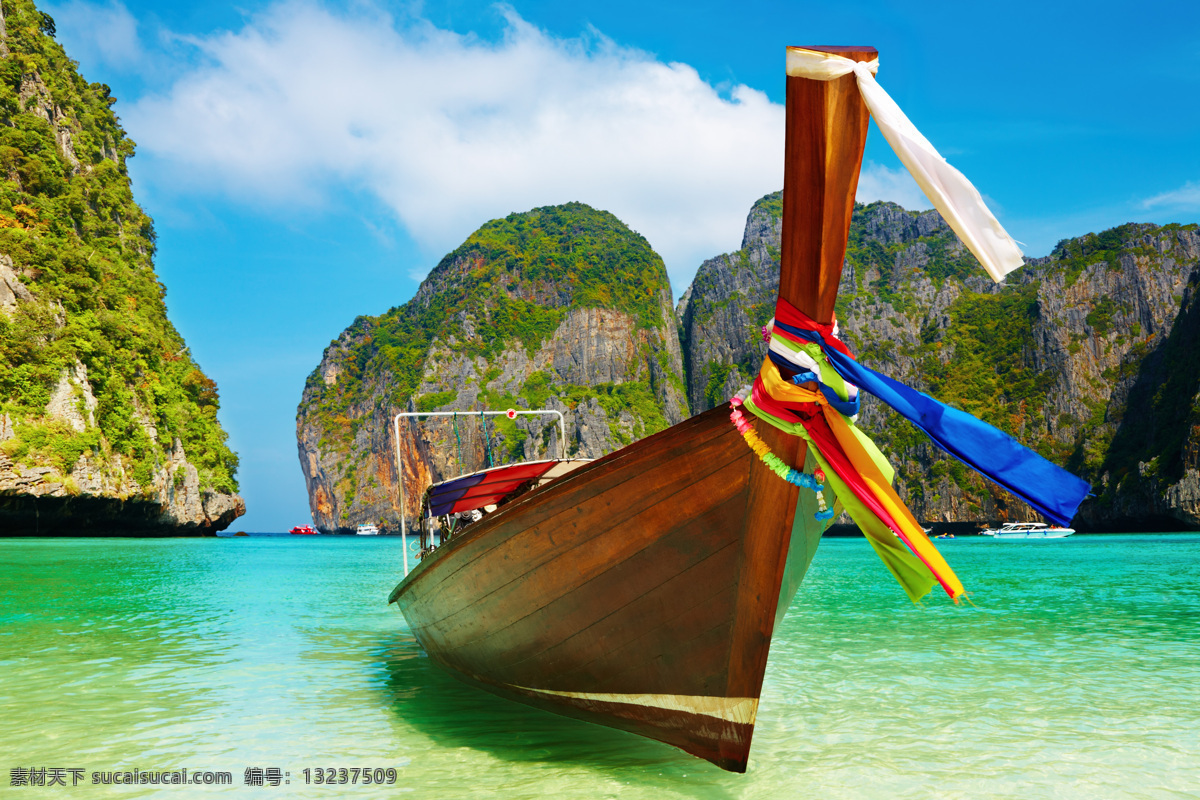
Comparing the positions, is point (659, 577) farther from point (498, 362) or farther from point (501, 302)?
point (501, 302)

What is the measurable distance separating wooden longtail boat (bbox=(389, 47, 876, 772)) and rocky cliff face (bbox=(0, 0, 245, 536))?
32009 mm

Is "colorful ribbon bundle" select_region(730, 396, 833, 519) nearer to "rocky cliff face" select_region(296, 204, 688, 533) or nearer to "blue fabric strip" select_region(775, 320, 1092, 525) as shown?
"blue fabric strip" select_region(775, 320, 1092, 525)

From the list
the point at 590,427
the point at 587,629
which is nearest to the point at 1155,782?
the point at 587,629

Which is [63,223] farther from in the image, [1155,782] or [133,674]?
[1155,782]

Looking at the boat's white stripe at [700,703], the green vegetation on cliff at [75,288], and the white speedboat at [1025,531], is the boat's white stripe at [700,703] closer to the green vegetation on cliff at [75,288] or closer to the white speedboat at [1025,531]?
the green vegetation on cliff at [75,288]

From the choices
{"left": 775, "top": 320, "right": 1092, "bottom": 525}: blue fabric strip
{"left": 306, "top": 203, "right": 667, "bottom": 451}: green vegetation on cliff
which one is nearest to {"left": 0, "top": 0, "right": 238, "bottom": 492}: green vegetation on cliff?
{"left": 775, "top": 320, "right": 1092, "bottom": 525}: blue fabric strip

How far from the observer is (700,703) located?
151 inches

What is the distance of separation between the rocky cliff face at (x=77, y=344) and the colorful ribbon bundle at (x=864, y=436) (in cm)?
3372

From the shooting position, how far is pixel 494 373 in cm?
9738

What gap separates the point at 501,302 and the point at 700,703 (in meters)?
102

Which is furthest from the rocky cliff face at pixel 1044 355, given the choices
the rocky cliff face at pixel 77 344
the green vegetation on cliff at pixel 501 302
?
the rocky cliff face at pixel 77 344

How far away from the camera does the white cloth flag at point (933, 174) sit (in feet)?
6.88

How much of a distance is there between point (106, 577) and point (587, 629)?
56.8 feet

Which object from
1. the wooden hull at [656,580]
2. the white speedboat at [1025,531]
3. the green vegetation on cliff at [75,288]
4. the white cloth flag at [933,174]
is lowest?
the white speedboat at [1025,531]
